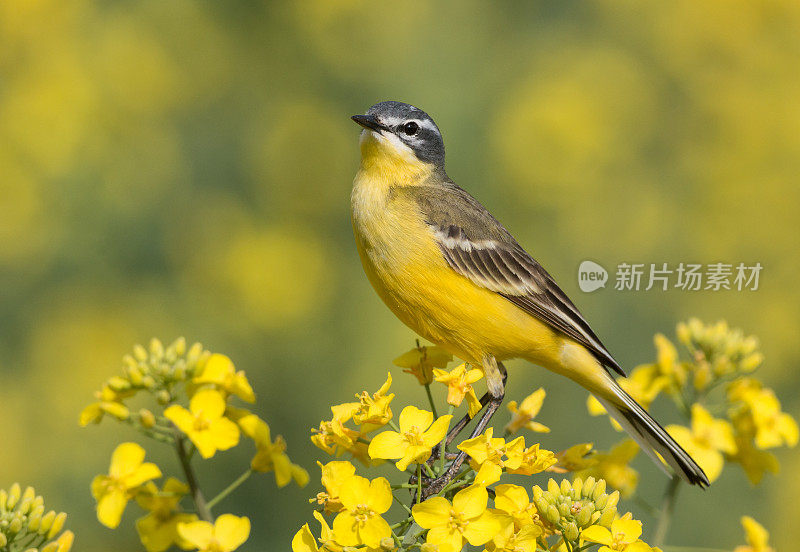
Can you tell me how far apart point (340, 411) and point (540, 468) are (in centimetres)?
67

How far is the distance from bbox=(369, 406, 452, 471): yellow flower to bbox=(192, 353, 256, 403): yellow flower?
55cm

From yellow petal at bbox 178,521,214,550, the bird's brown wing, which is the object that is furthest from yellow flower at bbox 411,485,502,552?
the bird's brown wing

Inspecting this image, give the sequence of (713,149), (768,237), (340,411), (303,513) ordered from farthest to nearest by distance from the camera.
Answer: (713,149), (768,237), (303,513), (340,411)

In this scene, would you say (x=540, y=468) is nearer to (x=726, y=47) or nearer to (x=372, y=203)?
(x=372, y=203)

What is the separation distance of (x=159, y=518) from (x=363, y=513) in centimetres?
81

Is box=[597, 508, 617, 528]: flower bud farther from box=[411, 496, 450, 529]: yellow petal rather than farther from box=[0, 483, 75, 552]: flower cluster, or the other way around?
box=[0, 483, 75, 552]: flower cluster

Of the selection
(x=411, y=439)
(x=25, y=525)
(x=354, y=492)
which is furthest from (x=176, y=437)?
(x=411, y=439)

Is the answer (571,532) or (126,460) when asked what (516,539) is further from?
(126,460)

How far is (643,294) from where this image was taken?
711 cm

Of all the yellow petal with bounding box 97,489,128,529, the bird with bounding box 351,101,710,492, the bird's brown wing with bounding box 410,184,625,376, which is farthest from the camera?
the bird's brown wing with bounding box 410,184,625,376

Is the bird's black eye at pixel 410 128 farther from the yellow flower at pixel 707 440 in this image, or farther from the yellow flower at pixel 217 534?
the yellow flower at pixel 217 534

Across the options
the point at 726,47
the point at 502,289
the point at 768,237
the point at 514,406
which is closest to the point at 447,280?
the point at 502,289

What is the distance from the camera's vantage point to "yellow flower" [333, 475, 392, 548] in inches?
90.9

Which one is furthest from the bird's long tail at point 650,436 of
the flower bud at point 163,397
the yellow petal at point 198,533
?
the flower bud at point 163,397
